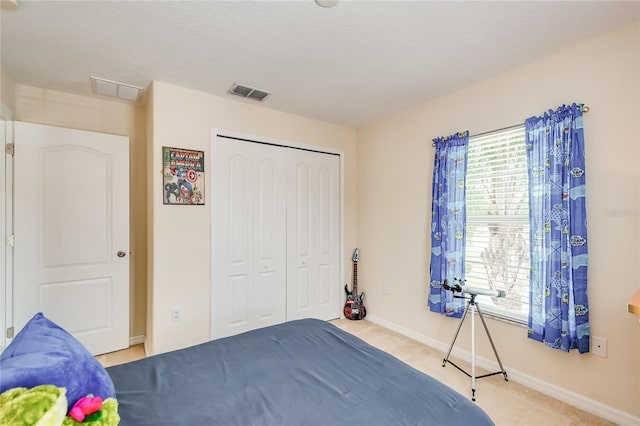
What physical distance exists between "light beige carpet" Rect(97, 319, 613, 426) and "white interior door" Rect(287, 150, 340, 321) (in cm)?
85

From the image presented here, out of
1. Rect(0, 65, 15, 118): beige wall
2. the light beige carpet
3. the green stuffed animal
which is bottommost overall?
the light beige carpet

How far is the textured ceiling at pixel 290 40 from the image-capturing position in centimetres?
176

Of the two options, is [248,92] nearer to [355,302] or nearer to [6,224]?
[6,224]

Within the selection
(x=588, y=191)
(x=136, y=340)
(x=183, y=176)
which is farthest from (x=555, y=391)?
Answer: (x=136, y=340)

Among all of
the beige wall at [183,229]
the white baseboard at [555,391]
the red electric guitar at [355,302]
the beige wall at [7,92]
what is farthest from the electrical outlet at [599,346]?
the beige wall at [7,92]

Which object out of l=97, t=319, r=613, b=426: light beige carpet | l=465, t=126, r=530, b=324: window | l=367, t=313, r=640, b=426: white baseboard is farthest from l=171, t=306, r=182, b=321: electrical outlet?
l=465, t=126, r=530, b=324: window

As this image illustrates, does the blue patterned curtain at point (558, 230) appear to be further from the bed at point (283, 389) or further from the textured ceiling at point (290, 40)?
the bed at point (283, 389)

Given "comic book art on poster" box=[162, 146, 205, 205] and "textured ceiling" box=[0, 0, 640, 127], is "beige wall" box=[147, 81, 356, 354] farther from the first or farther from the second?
"textured ceiling" box=[0, 0, 640, 127]

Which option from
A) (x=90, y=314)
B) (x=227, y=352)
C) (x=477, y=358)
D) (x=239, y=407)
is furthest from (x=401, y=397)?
(x=90, y=314)

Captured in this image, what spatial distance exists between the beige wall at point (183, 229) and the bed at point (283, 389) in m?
1.22

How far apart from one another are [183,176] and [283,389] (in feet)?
7.03

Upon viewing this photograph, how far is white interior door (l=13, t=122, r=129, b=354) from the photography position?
2596mm

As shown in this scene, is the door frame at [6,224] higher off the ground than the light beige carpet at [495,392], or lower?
higher

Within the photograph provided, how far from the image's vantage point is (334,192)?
3.93 meters
